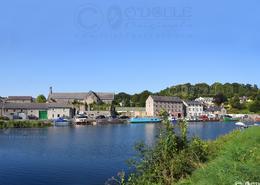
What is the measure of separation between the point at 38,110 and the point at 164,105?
1750 inches

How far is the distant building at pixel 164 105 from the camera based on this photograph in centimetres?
13225

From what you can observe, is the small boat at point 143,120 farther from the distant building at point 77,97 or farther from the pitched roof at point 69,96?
the pitched roof at point 69,96

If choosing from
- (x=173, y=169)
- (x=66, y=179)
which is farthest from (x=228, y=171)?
(x=66, y=179)

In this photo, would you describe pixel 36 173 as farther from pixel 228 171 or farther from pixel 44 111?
pixel 44 111

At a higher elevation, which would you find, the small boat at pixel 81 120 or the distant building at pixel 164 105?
the distant building at pixel 164 105

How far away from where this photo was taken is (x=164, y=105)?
137 metres

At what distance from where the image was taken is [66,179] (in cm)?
2644

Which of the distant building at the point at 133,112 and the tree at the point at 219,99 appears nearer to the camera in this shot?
the distant building at the point at 133,112

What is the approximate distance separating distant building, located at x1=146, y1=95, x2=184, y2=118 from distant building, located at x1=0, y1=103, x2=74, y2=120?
27.7m

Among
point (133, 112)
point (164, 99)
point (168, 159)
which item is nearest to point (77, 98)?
point (133, 112)

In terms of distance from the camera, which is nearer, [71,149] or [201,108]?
[71,149]

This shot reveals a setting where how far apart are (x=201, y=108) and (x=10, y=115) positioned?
73.0 metres

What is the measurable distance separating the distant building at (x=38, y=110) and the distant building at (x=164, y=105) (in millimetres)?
27653

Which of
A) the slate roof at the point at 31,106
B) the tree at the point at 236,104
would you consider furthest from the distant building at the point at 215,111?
the slate roof at the point at 31,106
